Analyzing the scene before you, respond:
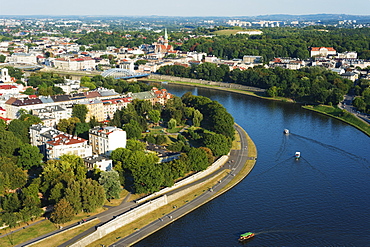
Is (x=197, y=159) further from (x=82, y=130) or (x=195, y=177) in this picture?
(x=82, y=130)

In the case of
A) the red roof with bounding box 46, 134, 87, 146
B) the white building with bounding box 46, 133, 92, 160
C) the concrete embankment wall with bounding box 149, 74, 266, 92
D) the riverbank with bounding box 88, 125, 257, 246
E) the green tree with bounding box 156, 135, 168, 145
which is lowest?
the concrete embankment wall with bounding box 149, 74, 266, 92

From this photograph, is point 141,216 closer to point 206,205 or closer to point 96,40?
point 206,205

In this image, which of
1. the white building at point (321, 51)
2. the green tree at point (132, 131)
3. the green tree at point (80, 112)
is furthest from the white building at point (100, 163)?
the white building at point (321, 51)

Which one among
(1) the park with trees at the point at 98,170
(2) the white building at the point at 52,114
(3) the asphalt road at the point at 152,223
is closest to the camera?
(3) the asphalt road at the point at 152,223

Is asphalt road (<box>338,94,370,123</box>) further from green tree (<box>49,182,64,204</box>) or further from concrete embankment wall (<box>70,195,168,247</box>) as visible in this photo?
green tree (<box>49,182,64,204</box>)

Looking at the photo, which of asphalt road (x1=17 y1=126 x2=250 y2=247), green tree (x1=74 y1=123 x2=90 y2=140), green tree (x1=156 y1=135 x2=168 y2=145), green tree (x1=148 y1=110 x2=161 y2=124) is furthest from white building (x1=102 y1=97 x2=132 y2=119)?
asphalt road (x1=17 y1=126 x2=250 y2=247)

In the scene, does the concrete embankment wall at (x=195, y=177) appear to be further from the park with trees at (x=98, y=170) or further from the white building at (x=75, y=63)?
the white building at (x=75, y=63)

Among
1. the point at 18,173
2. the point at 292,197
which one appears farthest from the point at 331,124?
the point at 18,173
